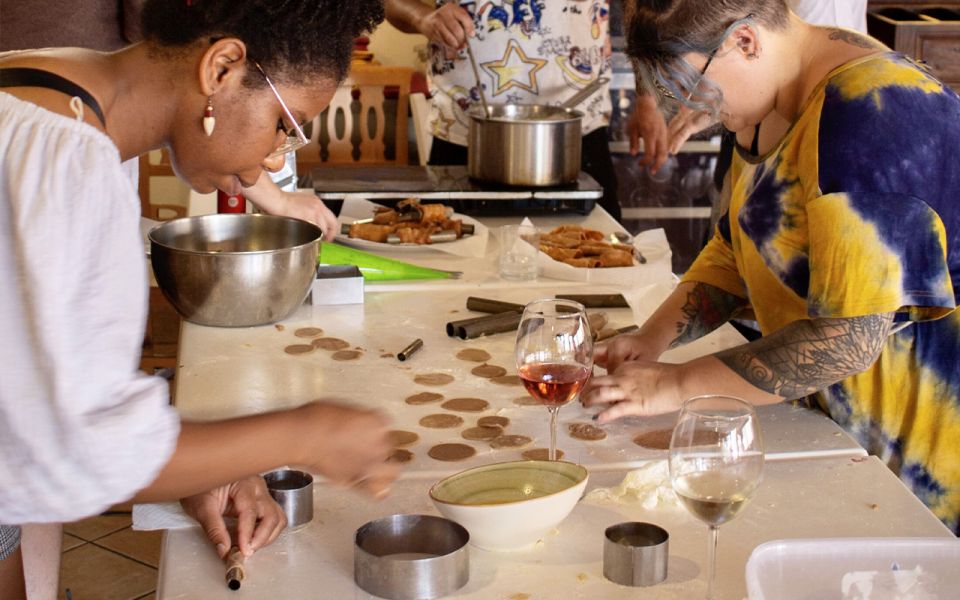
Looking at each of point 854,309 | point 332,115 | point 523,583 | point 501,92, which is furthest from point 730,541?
point 332,115

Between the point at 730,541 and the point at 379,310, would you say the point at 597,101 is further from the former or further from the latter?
the point at 730,541

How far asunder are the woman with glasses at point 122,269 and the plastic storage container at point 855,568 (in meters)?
0.46

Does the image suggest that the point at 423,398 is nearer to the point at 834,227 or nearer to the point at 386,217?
the point at 834,227

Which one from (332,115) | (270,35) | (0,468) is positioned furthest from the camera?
(332,115)

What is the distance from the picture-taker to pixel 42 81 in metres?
1.28

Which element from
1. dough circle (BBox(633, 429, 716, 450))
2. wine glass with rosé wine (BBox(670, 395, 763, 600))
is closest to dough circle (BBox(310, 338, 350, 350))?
dough circle (BBox(633, 429, 716, 450))

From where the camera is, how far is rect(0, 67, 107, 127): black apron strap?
1268 mm

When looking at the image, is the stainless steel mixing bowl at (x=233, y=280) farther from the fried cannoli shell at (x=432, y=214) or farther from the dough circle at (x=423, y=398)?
the fried cannoli shell at (x=432, y=214)

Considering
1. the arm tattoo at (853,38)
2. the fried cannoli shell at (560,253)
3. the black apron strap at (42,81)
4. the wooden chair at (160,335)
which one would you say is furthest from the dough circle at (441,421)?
the wooden chair at (160,335)

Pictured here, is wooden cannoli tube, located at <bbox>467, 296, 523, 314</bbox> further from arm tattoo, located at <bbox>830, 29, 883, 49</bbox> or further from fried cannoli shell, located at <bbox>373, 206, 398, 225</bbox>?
arm tattoo, located at <bbox>830, 29, 883, 49</bbox>

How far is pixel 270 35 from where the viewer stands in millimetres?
1446

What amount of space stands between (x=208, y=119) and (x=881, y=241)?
95 cm

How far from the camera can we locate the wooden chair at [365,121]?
628 cm

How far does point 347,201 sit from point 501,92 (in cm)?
69
